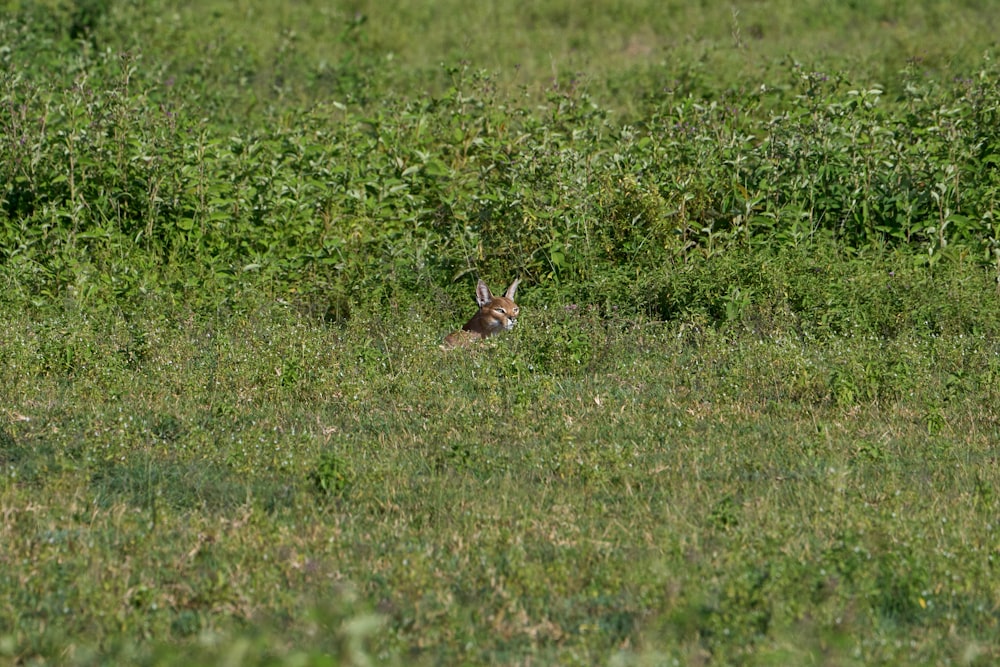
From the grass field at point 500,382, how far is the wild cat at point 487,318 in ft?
0.73

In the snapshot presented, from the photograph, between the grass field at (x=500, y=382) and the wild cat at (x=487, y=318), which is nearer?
the grass field at (x=500, y=382)

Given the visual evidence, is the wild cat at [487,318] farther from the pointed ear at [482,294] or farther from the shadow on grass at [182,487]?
the shadow on grass at [182,487]

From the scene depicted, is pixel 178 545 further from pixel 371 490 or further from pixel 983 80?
pixel 983 80

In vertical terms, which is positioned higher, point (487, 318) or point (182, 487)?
point (182, 487)

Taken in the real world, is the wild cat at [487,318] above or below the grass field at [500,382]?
below

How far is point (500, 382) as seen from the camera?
797 cm

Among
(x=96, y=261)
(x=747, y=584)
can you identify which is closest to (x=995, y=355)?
(x=747, y=584)

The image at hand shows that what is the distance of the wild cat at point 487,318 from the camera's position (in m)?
9.01

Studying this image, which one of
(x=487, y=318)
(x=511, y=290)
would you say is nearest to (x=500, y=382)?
(x=487, y=318)

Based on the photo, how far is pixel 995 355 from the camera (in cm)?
818

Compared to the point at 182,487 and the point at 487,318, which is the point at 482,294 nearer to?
the point at 487,318

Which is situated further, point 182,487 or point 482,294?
point 482,294

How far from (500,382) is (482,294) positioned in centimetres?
171

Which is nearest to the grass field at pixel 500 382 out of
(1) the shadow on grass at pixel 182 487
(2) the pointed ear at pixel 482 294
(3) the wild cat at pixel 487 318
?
(1) the shadow on grass at pixel 182 487
